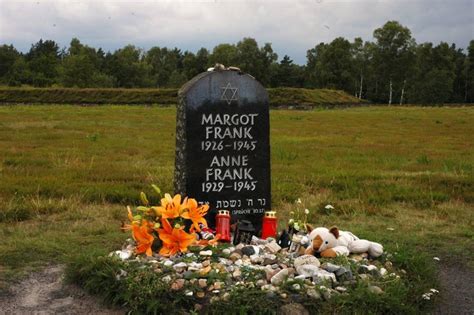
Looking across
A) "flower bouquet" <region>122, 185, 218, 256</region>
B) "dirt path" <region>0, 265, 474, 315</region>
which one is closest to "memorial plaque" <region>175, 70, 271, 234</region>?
"flower bouquet" <region>122, 185, 218, 256</region>

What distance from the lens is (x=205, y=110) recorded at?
7.43 metres

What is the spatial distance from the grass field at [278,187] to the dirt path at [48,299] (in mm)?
365

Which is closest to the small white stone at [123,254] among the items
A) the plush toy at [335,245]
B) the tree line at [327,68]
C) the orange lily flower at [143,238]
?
the orange lily flower at [143,238]

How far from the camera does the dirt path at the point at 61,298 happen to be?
535 centimetres

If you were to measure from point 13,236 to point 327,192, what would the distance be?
5698 mm

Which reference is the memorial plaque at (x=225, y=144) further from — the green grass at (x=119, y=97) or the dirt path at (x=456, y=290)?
the green grass at (x=119, y=97)

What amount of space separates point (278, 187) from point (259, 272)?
574 cm

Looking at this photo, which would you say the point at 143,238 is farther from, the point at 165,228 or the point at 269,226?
the point at 269,226

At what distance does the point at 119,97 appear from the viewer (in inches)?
2279

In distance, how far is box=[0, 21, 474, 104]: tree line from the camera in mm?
83188

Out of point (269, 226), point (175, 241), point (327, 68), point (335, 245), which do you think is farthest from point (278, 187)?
point (327, 68)

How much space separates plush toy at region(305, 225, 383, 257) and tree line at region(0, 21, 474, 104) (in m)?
76.1

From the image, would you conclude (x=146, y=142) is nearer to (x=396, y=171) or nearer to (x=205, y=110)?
(x=396, y=171)

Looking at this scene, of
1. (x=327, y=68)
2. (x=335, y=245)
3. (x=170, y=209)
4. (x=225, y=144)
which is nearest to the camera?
(x=170, y=209)
